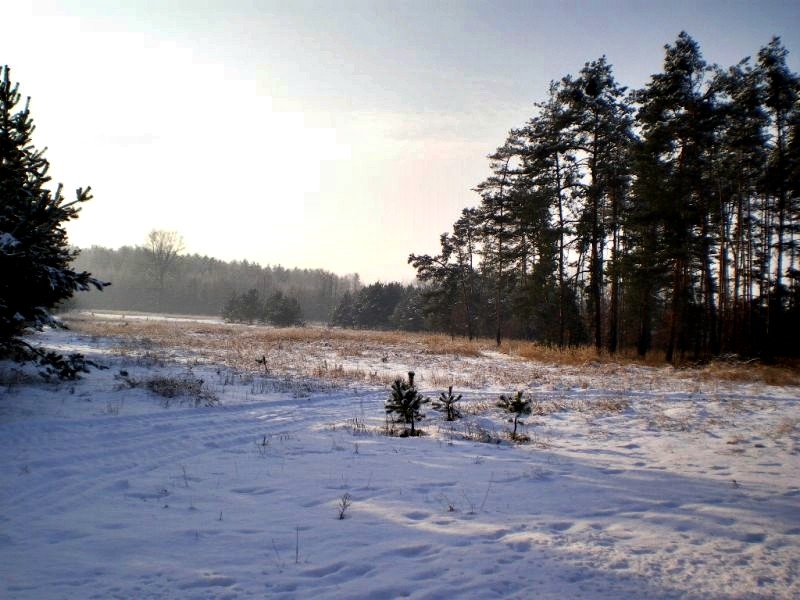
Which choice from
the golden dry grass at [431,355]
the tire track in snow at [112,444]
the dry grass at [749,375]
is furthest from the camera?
the golden dry grass at [431,355]

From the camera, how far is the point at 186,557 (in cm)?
368

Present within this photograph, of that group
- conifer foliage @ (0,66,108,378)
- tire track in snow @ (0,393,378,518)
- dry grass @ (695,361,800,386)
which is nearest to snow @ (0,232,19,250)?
conifer foliage @ (0,66,108,378)

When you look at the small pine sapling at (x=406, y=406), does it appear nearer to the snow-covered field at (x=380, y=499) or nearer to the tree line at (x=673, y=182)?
the snow-covered field at (x=380, y=499)

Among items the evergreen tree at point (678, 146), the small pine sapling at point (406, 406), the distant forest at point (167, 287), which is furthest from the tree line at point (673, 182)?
the distant forest at point (167, 287)

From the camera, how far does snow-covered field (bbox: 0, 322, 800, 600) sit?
11.1 feet

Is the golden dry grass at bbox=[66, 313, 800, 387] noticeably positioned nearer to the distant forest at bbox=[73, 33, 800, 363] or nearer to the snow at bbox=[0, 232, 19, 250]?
the distant forest at bbox=[73, 33, 800, 363]

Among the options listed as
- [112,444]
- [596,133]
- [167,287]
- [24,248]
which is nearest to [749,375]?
[596,133]

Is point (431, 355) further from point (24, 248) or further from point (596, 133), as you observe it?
point (24, 248)

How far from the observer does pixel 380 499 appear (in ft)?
16.5

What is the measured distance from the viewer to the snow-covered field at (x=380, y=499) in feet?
11.1

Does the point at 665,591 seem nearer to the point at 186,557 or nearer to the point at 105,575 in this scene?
the point at 186,557

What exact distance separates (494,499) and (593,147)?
2071 centimetres

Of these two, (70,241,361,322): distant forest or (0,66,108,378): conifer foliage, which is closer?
(0,66,108,378): conifer foliage

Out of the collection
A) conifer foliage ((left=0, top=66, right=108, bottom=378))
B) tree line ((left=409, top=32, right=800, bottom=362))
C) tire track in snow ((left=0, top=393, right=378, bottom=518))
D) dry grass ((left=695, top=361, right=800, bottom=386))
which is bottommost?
tire track in snow ((left=0, top=393, right=378, bottom=518))
